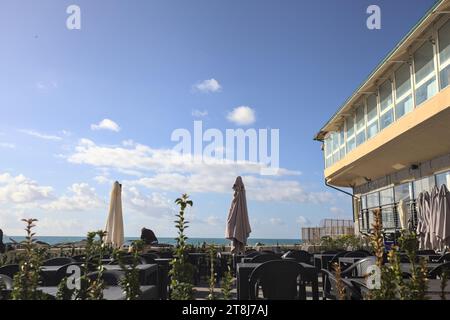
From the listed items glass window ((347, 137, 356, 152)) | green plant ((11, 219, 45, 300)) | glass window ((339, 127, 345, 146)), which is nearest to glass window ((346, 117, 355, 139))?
glass window ((347, 137, 356, 152))

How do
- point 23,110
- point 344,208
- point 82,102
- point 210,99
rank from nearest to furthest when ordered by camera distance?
point 23,110 → point 82,102 → point 210,99 → point 344,208

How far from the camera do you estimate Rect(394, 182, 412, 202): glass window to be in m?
15.7

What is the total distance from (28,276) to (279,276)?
3019 millimetres

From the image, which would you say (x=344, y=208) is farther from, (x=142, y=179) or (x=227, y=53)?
(x=227, y=53)

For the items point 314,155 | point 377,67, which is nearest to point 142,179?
point 377,67

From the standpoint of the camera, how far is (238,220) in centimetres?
985

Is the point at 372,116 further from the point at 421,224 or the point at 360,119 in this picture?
the point at 421,224

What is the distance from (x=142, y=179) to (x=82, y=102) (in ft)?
14.6

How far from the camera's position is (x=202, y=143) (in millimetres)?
11227

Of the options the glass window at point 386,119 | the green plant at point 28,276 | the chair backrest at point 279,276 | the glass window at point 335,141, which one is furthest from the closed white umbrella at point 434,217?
the glass window at point 335,141

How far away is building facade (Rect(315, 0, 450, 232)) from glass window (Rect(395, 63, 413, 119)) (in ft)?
0.10

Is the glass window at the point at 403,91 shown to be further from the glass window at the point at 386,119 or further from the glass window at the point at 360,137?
the glass window at the point at 360,137

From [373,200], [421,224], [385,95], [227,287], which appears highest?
[385,95]

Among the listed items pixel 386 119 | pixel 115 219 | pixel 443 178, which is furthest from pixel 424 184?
pixel 115 219
